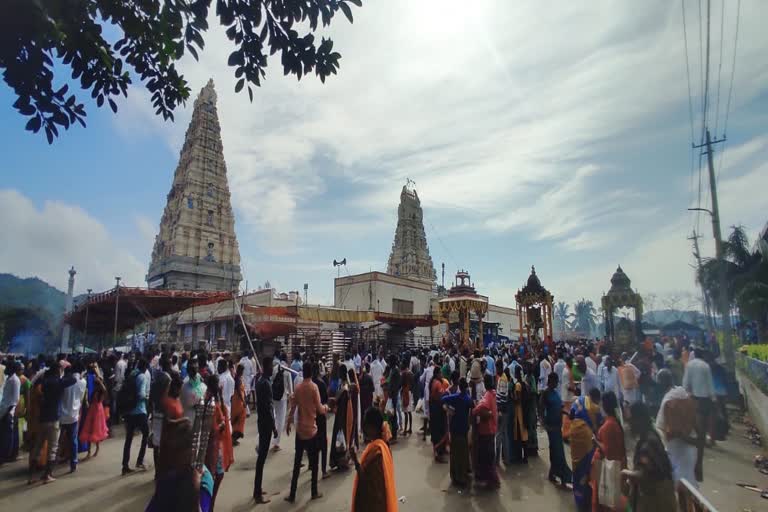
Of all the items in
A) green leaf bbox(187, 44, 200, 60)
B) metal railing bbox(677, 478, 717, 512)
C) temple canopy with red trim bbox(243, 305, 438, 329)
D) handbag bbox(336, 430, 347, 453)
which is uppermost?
green leaf bbox(187, 44, 200, 60)

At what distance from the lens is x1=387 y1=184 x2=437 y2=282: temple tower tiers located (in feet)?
180

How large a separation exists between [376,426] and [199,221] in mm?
42136

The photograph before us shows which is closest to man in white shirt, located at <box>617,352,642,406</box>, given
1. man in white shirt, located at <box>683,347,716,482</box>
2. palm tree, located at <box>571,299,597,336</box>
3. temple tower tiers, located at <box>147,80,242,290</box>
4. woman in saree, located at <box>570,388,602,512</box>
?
man in white shirt, located at <box>683,347,716,482</box>

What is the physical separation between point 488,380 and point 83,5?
632cm

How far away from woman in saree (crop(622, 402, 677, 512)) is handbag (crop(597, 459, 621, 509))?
34 centimetres

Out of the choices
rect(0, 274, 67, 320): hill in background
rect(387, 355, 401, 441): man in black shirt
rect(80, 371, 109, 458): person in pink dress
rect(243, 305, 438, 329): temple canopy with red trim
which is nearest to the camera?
rect(80, 371, 109, 458): person in pink dress

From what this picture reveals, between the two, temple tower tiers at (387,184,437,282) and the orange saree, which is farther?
temple tower tiers at (387,184,437,282)

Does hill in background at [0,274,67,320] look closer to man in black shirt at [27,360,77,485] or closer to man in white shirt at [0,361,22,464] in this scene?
man in white shirt at [0,361,22,464]

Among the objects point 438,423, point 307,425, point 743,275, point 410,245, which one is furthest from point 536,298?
point 410,245

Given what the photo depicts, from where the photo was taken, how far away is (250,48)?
402 cm

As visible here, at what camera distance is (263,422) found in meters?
6.04

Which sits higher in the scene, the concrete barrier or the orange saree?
the orange saree

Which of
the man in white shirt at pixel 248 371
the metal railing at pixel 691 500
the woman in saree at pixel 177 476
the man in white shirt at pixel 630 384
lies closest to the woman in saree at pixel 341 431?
the woman in saree at pixel 177 476

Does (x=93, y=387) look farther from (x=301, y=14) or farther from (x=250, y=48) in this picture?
(x=301, y=14)
